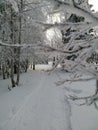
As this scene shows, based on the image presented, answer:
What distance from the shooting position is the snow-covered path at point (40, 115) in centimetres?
1083

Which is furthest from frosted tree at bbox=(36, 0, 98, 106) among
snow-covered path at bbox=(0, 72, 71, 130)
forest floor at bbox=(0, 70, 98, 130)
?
snow-covered path at bbox=(0, 72, 71, 130)

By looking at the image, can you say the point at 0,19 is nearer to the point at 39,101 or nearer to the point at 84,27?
the point at 39,101

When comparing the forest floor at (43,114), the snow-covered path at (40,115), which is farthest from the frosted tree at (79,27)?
the snow-covered path at (40,115)

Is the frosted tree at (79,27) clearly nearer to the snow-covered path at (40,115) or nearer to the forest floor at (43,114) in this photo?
the forest floor at (43,114)

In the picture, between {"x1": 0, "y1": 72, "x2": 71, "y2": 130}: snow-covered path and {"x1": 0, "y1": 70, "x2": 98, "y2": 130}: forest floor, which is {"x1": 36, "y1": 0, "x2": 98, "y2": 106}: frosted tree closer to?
{"x1": 0, "y1": 70, "x2": 98, "y2": 130}: forest floor

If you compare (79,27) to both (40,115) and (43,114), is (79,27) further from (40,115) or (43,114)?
(43,114)

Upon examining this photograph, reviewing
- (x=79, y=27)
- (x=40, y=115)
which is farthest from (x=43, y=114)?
(x=79, y=27)

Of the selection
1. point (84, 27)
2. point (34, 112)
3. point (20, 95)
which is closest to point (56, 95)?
point (20, 95)

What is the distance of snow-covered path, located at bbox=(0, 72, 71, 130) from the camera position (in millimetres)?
10828

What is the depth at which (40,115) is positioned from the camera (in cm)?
1235

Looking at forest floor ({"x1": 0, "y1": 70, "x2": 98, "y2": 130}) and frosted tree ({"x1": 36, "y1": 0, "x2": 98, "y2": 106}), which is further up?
frosted tree ({"x1": 36, "y1": 0, "x2": 98, "y2": 106})

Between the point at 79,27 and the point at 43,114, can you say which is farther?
the point at 43,114

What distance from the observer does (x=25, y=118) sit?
39.0ft

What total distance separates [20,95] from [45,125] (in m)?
6.25
